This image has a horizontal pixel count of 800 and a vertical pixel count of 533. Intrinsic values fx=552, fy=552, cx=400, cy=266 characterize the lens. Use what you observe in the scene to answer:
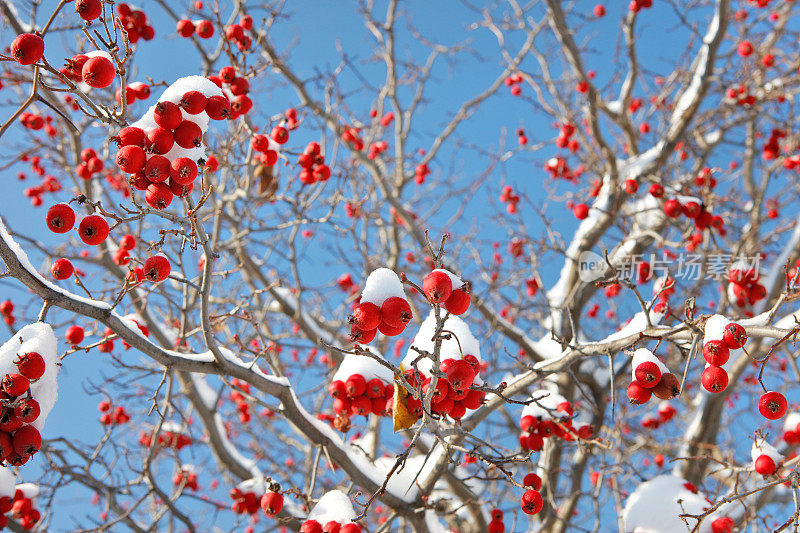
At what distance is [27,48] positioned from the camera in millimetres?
2396

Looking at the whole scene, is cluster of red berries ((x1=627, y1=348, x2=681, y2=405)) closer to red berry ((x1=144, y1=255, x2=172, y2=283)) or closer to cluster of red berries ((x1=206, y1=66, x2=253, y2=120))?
red berry ((x1=144, y1=255, x2=172, y2=283))

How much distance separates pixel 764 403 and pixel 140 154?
3184 millimetres

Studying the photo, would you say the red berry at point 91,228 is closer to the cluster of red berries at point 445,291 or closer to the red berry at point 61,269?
the red berry at point 61,269

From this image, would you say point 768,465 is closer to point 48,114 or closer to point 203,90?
point 203,90

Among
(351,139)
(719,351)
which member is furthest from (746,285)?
(351,139)

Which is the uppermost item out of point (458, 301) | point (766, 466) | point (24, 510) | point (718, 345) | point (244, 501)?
point (766, 466)

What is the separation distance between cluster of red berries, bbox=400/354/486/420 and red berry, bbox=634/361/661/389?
32.1 inches

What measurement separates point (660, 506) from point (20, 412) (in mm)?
4546

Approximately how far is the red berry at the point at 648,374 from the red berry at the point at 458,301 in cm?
108

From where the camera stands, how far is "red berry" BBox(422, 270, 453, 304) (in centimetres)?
225

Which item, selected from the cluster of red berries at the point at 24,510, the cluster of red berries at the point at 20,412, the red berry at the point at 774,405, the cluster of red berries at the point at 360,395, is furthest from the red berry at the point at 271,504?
the red berry at the point at 774,405

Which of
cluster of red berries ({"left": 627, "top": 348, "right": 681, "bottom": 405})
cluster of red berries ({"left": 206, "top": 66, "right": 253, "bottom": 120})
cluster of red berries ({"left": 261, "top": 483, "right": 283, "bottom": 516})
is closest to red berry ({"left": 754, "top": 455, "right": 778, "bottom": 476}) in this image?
cluster of red berries ({"left": 627, "top": 348, "right": 681, "bottom": 405})

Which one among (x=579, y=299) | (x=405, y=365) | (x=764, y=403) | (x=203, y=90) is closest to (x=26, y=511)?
(x=405, y=365)

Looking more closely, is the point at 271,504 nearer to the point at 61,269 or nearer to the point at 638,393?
the point at 61,269
